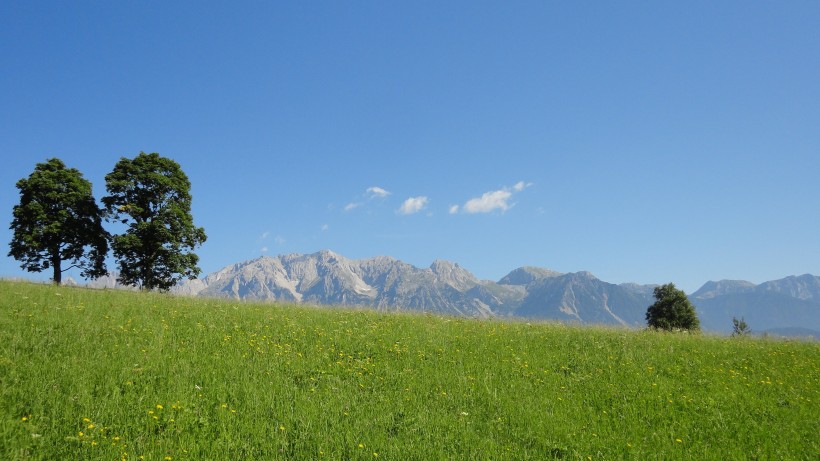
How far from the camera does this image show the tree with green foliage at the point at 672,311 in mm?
48531

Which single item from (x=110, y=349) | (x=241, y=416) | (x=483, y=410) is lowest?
(x=483, y=410)

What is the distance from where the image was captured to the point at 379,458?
6836 mm

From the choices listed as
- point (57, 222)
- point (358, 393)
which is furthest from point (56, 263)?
A: point (358, 393)

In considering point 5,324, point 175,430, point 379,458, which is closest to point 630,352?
point 379,458

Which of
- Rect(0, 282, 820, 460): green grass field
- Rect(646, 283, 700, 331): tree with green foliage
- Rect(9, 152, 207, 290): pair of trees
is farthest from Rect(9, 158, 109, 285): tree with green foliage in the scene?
Rect(646, 283, 700, 331): tree with green foliage

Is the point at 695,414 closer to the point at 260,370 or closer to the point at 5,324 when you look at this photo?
the point at 260,370

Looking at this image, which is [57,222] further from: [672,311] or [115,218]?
[672,311]

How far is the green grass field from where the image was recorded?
696 cm

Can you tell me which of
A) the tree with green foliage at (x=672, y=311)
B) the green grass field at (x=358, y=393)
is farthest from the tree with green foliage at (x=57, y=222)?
the tree with green foliage at (x=672, y=311)

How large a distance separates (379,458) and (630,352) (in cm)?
1158

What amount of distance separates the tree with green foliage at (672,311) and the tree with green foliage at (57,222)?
195ft

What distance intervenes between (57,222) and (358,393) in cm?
3901

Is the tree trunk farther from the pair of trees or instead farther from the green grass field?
the green grass field

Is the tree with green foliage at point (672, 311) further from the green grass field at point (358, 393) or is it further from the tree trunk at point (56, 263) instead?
the tree trunk at point (56, 263)
